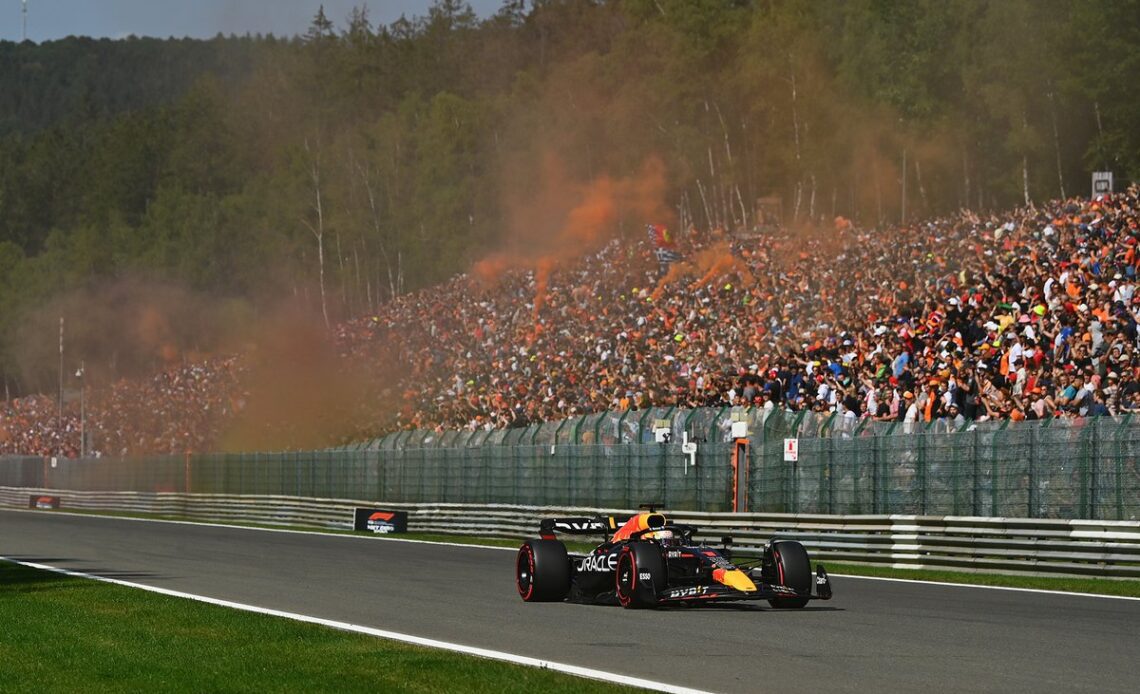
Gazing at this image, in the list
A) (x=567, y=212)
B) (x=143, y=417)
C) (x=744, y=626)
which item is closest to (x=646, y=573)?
(x=744, y=626)

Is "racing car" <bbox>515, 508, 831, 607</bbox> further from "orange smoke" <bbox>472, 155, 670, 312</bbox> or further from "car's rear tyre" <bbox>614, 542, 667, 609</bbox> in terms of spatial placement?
"orange smoke" <bbox>472, 155, 670, 312</bbox>

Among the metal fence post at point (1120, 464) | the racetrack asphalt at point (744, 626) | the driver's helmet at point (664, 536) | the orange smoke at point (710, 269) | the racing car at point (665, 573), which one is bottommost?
the racetrack asphalt at point (744, 626)

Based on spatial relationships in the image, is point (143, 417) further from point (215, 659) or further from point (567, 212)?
point (215, 659)

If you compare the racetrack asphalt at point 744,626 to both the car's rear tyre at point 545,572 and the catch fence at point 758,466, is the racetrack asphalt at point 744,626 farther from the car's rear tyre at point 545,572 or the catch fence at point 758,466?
the catch fence at point 758,466

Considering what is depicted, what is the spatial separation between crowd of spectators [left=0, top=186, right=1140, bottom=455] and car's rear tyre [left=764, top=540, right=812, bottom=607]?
9452 mm

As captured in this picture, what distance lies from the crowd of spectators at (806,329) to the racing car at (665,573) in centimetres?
958

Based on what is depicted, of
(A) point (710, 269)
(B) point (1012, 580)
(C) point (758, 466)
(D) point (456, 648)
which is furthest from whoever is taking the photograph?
(A) point (710, 269)

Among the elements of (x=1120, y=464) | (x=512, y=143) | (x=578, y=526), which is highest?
(x=512, y=143)

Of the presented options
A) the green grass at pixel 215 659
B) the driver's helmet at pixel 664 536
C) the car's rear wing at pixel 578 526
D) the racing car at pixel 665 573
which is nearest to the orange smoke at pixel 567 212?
the car's rear wing at pixel 578 526

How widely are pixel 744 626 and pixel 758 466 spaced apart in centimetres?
1340

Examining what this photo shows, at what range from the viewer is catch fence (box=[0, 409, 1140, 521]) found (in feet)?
69.2

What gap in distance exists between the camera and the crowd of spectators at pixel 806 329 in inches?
1038

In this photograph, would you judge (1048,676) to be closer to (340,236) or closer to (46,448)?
(46,448)

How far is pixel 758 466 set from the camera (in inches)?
1073
